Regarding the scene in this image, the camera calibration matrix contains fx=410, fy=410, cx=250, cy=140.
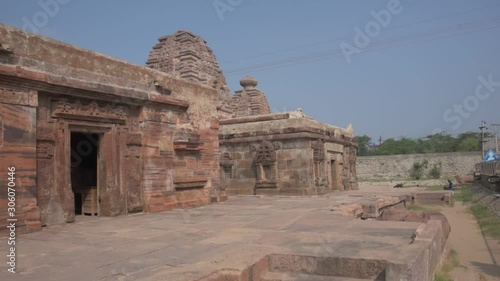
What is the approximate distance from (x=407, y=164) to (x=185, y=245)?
1482 inches

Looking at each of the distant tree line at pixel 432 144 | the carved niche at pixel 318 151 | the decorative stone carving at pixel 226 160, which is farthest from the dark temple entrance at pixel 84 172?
the distant tree line at pixel 432 144

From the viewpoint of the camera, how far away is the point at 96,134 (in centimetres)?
834

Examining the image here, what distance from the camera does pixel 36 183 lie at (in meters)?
6.27

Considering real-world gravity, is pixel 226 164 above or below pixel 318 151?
below

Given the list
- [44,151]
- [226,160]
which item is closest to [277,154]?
[226,160]

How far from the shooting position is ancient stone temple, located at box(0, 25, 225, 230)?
606 cm

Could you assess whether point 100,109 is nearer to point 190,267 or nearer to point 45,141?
point 45,141

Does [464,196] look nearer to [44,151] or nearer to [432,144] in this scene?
[44,151]

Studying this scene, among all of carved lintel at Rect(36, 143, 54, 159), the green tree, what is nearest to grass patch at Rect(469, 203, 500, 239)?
carved lintel at Rect(36, 143, 54, 159)

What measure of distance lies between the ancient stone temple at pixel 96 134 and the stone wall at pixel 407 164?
105ft

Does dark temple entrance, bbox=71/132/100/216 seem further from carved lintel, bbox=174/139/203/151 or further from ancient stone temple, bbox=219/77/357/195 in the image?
ancient stone temple, bbox=219/77/357/195

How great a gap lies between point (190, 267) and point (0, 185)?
3740 millimetres

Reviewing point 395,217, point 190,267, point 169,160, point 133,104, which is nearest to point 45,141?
point 133,104

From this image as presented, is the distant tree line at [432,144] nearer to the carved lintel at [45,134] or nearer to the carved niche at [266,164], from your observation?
the carved niche at [266,164]
